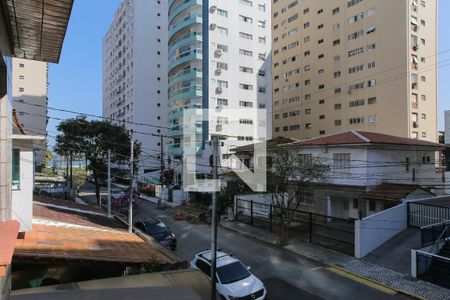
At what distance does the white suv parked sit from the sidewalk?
517cm

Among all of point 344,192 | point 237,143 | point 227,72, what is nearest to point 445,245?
point 344,192

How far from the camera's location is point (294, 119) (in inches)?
2256

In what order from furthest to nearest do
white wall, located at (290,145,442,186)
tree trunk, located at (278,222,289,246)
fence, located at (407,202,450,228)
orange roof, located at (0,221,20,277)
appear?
white wall, located at (290,145,442,186) < tree trunk, located at (278,222,289,246) < fence, located at (407,202,450,228) < orange roof, located at (0,221,20,277)

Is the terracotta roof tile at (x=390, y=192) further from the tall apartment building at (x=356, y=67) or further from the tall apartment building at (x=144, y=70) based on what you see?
the tall apartment building at (x=144, y=70)

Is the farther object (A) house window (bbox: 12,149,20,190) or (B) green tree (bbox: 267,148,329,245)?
(B) green tree (bbox: 267,148,329,245)

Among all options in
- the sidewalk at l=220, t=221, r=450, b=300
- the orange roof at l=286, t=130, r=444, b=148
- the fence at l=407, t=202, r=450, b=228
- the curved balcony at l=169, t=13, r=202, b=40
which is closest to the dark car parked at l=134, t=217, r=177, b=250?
the sidewalk at l=220, t=221, r=450, b=300

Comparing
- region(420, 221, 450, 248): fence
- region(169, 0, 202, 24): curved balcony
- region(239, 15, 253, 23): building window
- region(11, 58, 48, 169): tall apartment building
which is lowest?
region(420, 221, 450, 248): fence

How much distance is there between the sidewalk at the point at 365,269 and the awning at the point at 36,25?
13110 mm

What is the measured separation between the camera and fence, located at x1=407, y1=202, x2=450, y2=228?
17972mm

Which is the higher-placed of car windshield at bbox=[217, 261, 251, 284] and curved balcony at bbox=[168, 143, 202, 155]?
curved balcony at bbox=[168, 143, 202, 155]

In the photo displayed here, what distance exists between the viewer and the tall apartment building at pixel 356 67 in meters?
41.2

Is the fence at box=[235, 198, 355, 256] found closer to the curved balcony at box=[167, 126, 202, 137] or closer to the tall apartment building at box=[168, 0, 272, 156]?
the tall apartment building at box=[168, 0, 272, 156]

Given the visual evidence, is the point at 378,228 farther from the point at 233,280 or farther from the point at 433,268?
the point at 233,280

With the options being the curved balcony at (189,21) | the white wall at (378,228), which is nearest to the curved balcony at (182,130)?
the curved balcony at (189,21)
